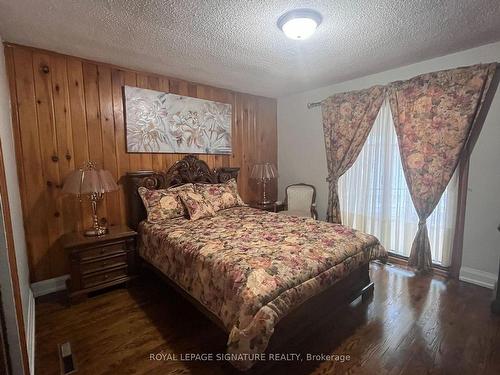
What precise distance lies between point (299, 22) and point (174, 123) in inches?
76.8

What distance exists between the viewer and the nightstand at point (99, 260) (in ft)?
7.48

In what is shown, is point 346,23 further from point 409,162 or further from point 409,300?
point 409,300

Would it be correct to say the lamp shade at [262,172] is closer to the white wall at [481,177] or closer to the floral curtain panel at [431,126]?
the white wall at [481,177]

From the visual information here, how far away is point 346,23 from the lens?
1.95 m

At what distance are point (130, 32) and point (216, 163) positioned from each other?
194 centimetres

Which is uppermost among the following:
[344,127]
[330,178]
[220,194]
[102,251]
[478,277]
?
[344,127]

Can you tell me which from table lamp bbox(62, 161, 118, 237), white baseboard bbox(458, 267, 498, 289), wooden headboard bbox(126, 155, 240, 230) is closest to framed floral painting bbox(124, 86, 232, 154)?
wooden headboard bbox(126, 155, 240, 230)

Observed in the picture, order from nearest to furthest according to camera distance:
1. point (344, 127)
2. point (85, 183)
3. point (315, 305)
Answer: point (315, 305) → point (85, 183) → point (344, 127)

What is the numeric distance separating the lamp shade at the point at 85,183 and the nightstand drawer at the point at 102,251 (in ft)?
1.79

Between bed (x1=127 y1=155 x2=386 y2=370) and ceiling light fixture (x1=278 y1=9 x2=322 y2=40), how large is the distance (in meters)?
1.63

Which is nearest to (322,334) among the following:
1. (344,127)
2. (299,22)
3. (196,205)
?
(196,205)

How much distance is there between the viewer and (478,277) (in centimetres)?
254

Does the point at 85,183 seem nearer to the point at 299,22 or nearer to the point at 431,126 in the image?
the point at 299,22

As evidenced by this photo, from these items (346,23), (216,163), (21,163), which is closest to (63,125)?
(21,163)
